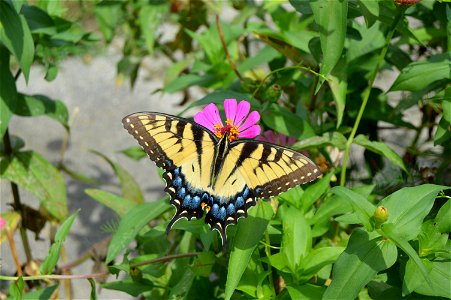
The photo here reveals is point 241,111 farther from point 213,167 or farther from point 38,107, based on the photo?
point 38,107

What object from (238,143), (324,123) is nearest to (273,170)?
(238,143)

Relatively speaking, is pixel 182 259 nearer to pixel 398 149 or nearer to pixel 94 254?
pixel 94 254

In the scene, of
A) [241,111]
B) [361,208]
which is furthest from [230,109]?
[361,208]

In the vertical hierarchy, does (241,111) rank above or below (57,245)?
above

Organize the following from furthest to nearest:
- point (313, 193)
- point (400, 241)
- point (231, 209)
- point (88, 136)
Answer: point (88, 136) → point (313, 193) → point (231, 209) → point (400, 241)

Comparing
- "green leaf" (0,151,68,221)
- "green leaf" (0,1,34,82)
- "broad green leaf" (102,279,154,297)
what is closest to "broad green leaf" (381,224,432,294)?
"broad green leaf" (102,279,154,297)
